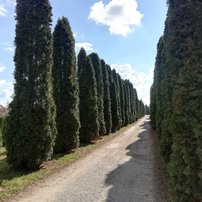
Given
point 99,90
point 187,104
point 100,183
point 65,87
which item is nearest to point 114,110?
point 99,90

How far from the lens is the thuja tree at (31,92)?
11844 millimetres

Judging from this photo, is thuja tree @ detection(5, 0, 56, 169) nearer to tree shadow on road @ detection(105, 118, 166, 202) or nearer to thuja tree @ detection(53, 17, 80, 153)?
tree shadow on road @ detection(105, 118, 166, 202)

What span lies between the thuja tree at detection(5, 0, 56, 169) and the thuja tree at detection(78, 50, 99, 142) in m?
9.22

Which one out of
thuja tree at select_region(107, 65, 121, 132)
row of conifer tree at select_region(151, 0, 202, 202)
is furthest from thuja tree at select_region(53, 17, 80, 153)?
thuja tree at select_region(107, 65, 121, 132)

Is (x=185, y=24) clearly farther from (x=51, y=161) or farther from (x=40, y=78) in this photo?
(x=51, y=161)

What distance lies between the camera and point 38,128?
478 inches

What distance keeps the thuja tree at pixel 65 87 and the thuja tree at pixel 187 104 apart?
1126 centimetres

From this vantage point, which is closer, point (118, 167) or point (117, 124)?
point (118, 167)

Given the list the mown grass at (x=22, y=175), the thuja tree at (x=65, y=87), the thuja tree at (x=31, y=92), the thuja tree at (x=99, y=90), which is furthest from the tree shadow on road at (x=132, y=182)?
the thuja tree at (x=99, y=90)

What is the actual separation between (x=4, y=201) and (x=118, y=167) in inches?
221

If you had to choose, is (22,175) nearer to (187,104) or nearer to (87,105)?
(187,104)

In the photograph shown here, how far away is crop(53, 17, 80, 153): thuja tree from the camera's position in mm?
16984

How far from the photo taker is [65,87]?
17.4 meters

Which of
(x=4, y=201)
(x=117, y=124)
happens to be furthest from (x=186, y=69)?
(x=117, y=124)
